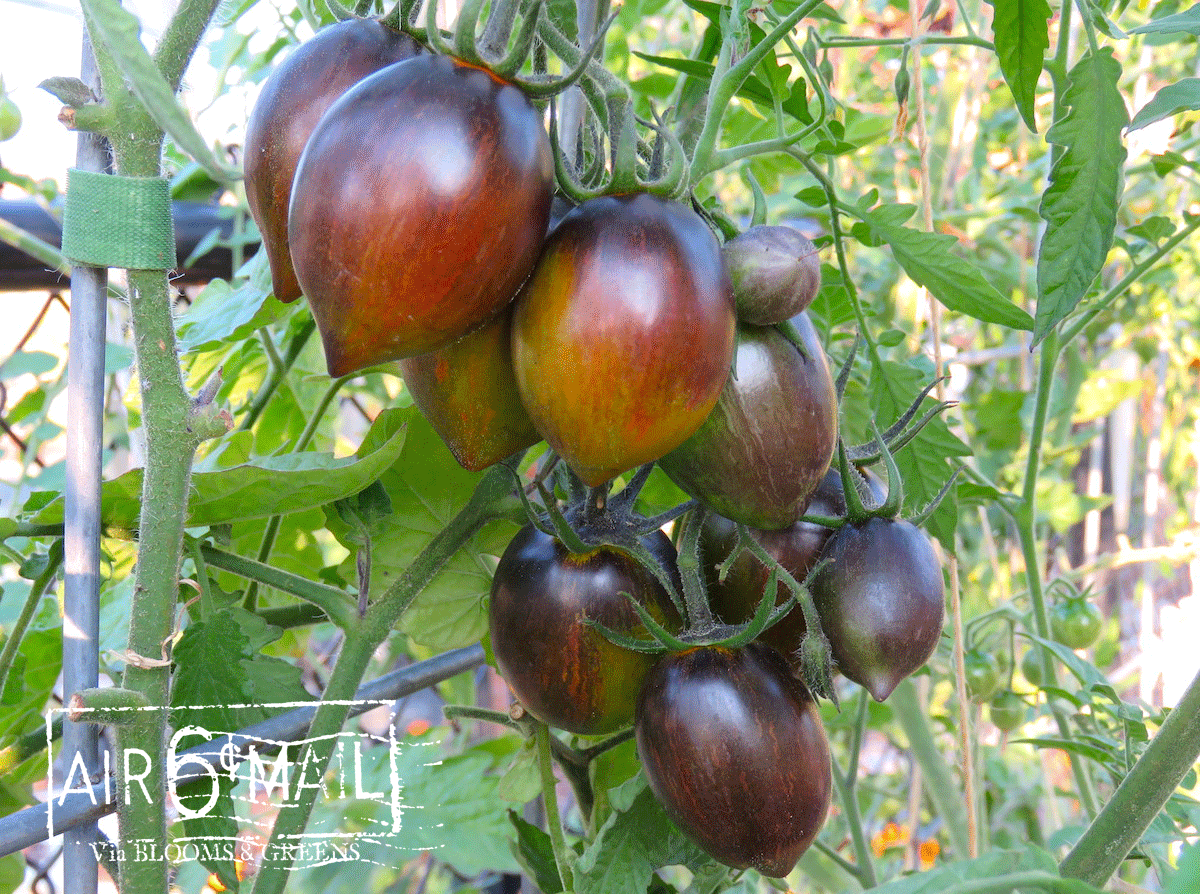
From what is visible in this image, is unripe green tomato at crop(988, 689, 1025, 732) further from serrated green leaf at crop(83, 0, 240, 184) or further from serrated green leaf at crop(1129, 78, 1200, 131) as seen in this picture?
serrated green leaf at crop(83, 0, 240, 184)

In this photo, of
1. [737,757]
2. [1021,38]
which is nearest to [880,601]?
[737,757]

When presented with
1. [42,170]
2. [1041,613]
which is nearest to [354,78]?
[1041,613]

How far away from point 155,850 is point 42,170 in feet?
2.59

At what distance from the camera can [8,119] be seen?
70 cm

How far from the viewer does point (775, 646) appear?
1.40 ft

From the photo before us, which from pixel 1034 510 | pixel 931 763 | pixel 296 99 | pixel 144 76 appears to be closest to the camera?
pixel 144 76

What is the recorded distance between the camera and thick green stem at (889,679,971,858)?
2.50ft

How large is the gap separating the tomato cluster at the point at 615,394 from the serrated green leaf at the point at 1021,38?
0.13 metres

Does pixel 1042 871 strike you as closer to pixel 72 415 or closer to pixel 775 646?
pixel 775 646

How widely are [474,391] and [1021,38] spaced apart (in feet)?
0.83

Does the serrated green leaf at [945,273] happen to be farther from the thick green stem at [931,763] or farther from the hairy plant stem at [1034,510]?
the thick green stem at [931,763]

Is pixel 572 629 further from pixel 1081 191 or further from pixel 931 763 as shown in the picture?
pixel 931 763

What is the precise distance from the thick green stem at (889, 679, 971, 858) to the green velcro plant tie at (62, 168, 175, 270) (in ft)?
1.99

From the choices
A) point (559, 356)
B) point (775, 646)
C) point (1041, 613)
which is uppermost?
point (559, 356)
